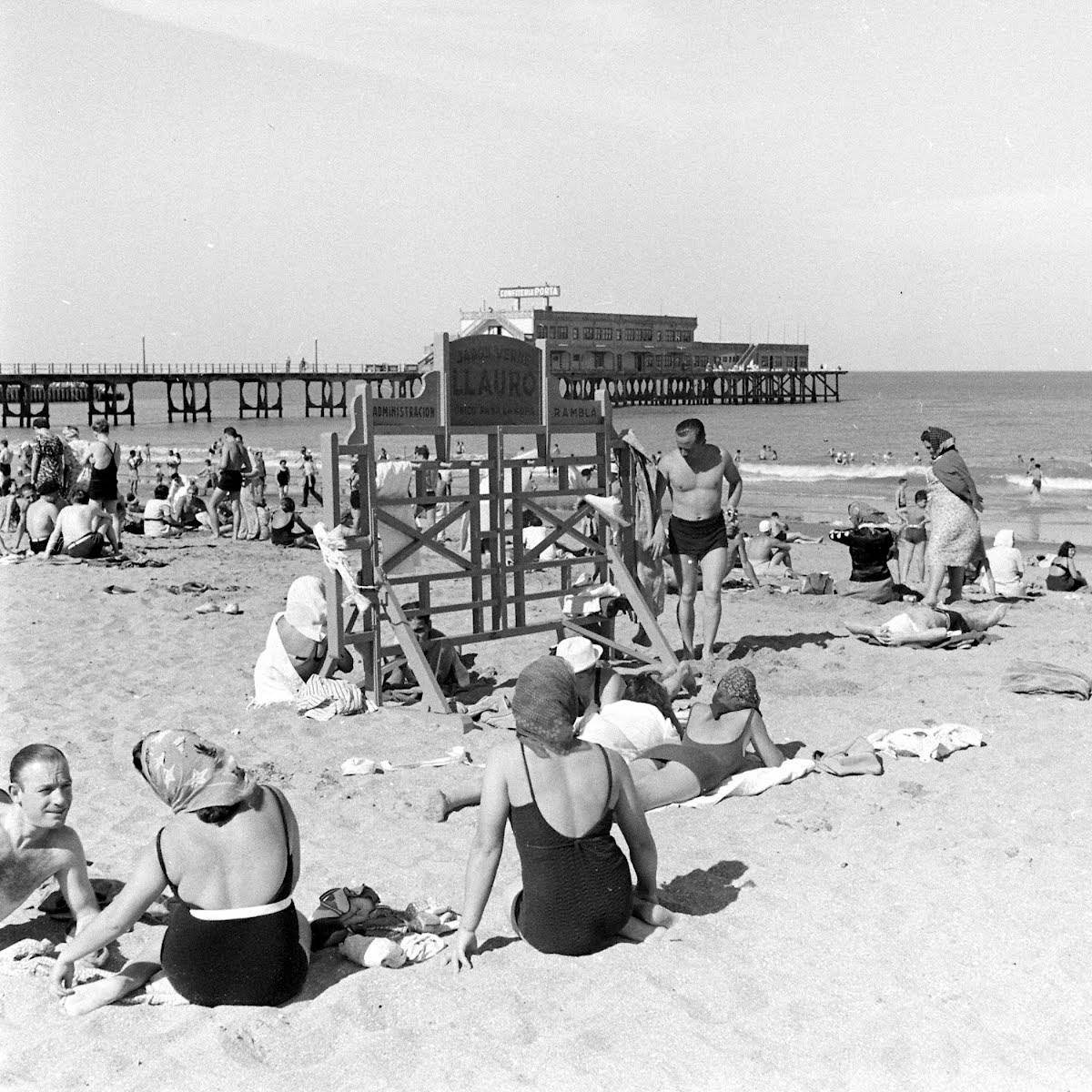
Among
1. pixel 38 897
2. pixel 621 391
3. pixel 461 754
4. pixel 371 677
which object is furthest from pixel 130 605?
pixel 621 391

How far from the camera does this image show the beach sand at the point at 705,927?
3.07 meters

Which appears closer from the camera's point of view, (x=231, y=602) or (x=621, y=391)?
(x=231, y=602)

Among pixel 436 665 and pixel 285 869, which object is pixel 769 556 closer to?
pixel 436 665

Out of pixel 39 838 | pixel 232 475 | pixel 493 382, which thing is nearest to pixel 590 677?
pixel 493 382

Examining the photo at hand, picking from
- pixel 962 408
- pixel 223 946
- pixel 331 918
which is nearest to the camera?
pixel 223 946

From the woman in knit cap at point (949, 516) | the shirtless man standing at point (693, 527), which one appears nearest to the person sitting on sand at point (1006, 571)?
the woman in knit cap at point (949, 516)

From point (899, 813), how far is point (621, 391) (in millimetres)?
75095

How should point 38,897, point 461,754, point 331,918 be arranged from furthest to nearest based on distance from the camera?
point 461,754, point 38,897, point 331,918

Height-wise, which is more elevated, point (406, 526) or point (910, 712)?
point (406, 526)

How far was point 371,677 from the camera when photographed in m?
6.59

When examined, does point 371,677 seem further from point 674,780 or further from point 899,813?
point 899,813

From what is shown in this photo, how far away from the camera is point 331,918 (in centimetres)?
378

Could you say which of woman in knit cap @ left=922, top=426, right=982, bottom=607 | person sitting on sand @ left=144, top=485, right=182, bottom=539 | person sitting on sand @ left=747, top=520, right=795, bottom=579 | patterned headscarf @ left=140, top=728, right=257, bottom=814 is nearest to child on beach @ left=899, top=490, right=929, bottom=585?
person sitting on sand @ left=747, top=520, right=795, bottom=579

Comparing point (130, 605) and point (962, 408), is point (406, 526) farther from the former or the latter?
point (962, 408)
